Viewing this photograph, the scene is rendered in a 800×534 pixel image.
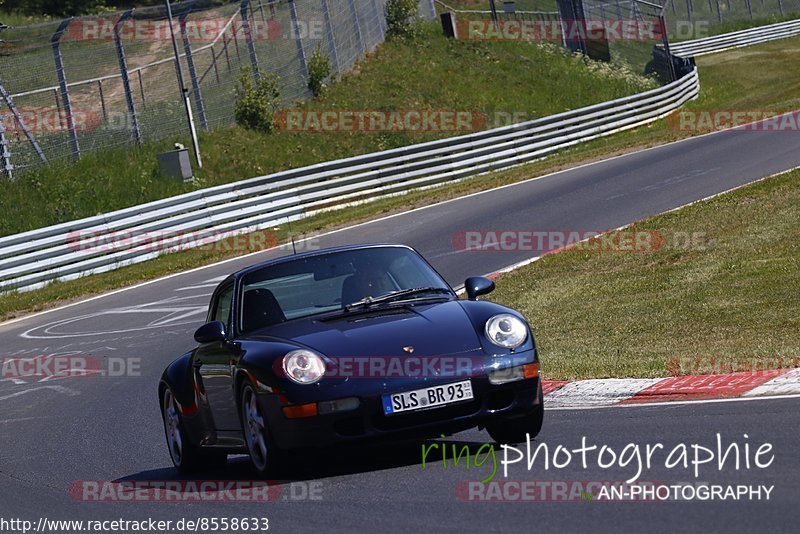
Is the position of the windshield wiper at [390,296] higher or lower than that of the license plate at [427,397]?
higher

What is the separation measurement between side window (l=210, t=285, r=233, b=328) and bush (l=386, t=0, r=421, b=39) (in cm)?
3708

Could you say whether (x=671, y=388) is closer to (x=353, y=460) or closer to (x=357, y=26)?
(x=353, y=460)

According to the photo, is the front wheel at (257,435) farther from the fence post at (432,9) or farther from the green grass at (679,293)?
the fence post at (432,9)

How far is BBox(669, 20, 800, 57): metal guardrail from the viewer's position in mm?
61906

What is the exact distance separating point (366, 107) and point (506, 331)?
104ft

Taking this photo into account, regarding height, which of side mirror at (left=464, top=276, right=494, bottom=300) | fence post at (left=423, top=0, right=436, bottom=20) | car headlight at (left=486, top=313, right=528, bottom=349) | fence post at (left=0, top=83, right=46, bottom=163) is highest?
fence post at (left=423, top=0, right=436, bottom=20)

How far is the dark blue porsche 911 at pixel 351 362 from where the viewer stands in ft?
23.2

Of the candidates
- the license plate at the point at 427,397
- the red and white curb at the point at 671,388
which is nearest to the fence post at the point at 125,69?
the red and white curb at the point at 671,388

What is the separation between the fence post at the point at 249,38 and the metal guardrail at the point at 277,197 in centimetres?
568

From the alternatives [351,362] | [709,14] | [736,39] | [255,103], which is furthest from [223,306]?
[709,14]

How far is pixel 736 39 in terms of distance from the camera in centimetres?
6325

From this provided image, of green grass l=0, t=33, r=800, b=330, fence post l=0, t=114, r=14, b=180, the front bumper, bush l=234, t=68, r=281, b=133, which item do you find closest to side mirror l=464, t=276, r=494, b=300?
the front bumper

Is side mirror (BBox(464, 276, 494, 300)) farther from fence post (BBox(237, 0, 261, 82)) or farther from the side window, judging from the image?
fence post (BBox(237, 0, 261, 82))

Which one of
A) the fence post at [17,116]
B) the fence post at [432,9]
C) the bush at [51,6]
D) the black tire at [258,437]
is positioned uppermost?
the bush at [51,6]
